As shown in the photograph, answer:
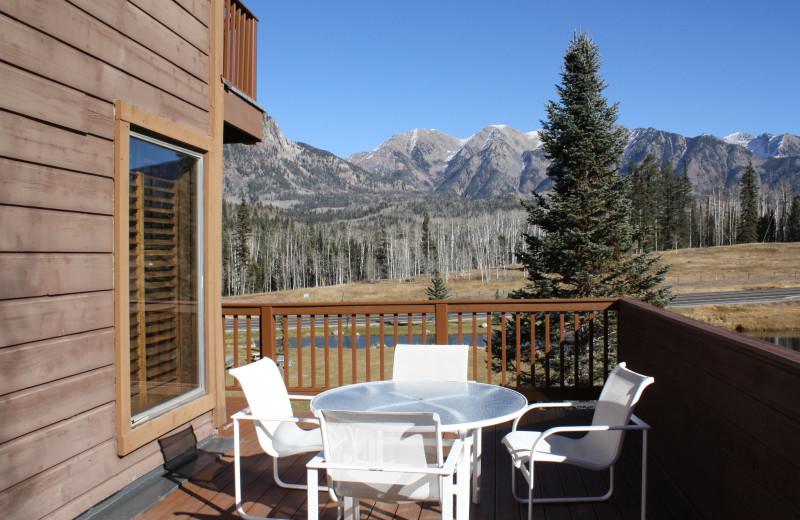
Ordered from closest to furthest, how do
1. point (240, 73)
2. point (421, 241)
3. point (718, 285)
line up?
1. point (240, 73)
2. point (718, 285)
3. point (421, 241)

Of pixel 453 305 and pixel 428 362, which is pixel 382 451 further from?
pixel 453 305

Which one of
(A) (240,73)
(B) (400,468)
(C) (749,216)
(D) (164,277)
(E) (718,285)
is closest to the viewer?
(B) (400,468)

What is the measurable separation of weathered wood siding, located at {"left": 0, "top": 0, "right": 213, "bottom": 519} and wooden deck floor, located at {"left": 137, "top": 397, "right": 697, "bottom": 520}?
0.37 m

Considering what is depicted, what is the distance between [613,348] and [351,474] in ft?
33.8

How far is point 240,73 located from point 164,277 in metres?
1.85

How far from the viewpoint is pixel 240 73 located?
13.8 ft

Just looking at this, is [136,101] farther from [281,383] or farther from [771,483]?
[771,483]

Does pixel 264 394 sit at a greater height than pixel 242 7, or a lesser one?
lesser

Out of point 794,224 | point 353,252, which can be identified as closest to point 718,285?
point 794,224

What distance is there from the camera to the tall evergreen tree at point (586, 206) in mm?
12578

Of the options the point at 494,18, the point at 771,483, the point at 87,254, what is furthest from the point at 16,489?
the point at 494,18

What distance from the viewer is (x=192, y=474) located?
323 centimetres

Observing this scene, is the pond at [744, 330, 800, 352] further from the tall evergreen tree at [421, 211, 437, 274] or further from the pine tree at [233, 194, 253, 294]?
the pine tree at [233, 194, 253, 294]

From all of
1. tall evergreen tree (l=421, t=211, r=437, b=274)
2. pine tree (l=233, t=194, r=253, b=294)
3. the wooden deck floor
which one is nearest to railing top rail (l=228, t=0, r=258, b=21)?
the wooden deck floor
